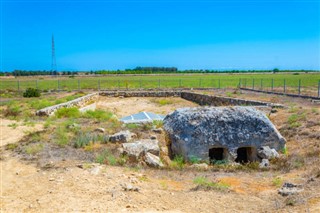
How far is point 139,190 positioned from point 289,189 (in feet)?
10.7

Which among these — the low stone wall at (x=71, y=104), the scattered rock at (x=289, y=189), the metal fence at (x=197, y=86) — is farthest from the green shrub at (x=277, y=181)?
the metal fence at (x=197, y=86)

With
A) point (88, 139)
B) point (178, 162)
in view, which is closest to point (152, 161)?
point (178, 162)

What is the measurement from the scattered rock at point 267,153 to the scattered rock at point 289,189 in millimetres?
4067

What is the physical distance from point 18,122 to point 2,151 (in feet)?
19.5

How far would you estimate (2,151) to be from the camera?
1148 centimetres

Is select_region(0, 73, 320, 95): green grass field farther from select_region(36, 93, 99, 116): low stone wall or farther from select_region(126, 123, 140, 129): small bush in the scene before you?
select_region(126, 123, 140, 129): small bush

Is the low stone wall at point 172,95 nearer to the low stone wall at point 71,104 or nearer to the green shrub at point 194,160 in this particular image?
the low stone wall at point 71,104

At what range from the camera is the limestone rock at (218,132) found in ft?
39.7

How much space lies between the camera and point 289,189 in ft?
24.7

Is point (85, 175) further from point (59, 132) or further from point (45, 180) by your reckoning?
point (59, 132)

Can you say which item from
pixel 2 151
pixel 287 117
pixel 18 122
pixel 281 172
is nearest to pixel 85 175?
pixel 2 151

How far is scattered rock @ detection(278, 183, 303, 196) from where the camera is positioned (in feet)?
24.0

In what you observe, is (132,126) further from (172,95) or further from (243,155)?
(172,95)

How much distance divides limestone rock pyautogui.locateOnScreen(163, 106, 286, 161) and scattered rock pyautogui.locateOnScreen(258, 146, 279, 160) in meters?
0.32
